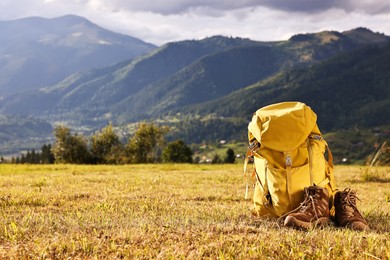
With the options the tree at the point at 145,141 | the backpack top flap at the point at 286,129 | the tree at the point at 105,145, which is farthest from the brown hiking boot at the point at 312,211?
the tree at the point at 105,145

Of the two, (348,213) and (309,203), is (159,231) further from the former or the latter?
(348,213)

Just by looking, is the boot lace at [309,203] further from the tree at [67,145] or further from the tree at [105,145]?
the tree at [105,145]

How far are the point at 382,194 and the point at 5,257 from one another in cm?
953

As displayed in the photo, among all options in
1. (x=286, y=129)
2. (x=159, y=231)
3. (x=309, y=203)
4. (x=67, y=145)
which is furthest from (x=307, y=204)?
(x=67, y=145)

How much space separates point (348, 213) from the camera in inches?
244

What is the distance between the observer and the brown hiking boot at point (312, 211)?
5.72 metres

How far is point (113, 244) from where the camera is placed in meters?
4.44

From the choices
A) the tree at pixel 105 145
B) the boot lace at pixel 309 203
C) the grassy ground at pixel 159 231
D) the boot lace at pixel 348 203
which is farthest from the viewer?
the tree at pixel 105 145

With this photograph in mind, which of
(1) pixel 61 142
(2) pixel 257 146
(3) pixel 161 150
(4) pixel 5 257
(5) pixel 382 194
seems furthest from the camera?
(3) pixel 161 150

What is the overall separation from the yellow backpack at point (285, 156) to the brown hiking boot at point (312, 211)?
21 cm

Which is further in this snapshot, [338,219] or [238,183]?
[238,183]

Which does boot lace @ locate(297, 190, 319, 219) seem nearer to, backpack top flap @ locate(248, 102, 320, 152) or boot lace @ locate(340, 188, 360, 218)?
boot lace @ locate(340, 188, 360, 218)

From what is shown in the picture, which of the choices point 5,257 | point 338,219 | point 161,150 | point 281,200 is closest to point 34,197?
point 5,257

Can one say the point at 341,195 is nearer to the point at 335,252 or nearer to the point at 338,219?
the point at 338,219
